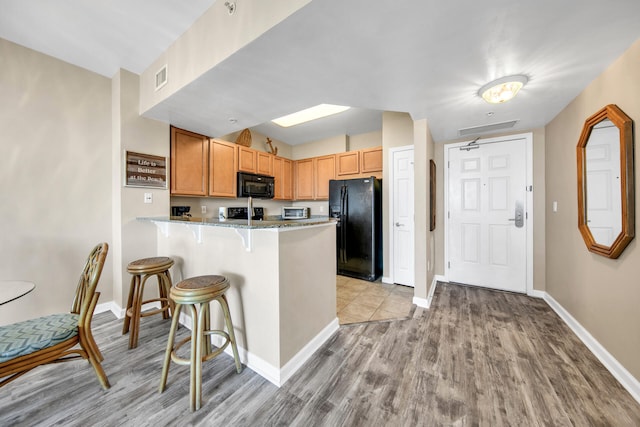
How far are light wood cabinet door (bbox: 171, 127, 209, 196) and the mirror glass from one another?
4.02m

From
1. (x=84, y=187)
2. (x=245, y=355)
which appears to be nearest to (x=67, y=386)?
(x=245, y=355)

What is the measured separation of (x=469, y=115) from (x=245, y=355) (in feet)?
10.2

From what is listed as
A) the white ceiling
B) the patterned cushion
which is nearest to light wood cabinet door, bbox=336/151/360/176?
the white ceiling

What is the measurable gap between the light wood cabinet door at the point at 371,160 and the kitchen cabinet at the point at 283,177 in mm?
1563

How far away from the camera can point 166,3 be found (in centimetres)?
157

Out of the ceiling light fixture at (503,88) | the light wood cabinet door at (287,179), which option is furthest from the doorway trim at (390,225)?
the light wood cabinet door at (287,179)

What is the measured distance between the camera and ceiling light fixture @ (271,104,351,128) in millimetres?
3241

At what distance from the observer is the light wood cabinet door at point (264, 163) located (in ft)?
12.7

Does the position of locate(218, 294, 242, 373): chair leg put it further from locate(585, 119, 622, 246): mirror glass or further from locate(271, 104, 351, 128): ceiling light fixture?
locate(585, 119, 622, 246): mirror glass

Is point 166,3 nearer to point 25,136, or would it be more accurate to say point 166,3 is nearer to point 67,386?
point 25,136

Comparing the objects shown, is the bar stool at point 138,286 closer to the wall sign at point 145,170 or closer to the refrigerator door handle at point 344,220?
the wall sign at point 145,170

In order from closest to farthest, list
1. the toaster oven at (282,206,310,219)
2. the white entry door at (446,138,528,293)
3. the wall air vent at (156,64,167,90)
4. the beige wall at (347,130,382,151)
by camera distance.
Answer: the wall air vent at (156,64,167,90) → the white entry door at (446,138,528,293) → the toaster oven at (282,206,310,219) → the beige wall at (347,130,382,151)

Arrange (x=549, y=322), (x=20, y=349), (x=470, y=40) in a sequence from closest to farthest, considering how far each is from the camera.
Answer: (x=20, y=349), (x=470, y=40), (x=549, y=322)

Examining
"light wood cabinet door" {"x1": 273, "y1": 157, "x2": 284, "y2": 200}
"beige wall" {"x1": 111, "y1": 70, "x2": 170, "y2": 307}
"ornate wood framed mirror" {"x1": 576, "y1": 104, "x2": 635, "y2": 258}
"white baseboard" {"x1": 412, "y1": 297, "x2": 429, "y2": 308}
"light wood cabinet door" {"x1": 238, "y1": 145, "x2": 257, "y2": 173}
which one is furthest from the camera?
"light wood cabinet door" {"x1": 273, "y1": 157, "x2": 284, "y2": 200}
